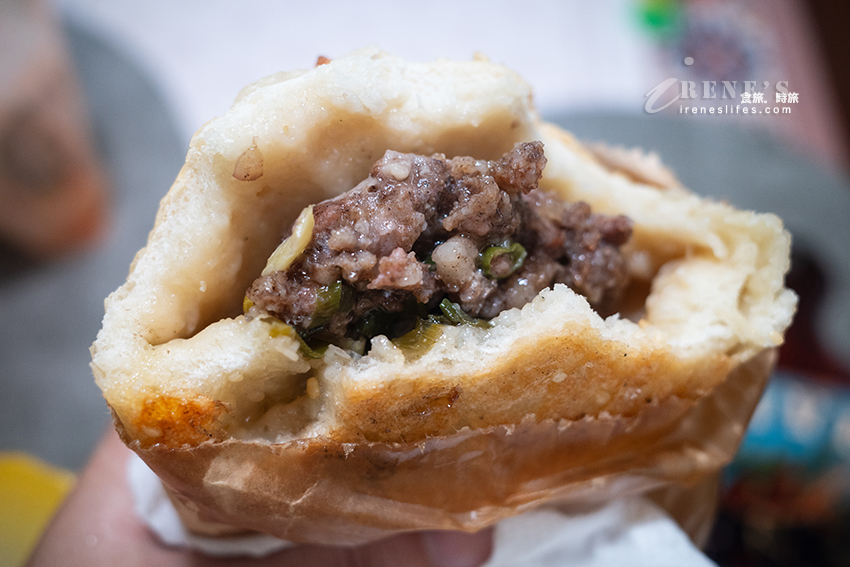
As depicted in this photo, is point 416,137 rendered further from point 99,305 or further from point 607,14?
point 607,14

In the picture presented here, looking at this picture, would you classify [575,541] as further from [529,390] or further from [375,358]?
[375,358]

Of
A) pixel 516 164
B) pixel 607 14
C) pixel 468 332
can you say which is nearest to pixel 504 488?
pixel 468 332

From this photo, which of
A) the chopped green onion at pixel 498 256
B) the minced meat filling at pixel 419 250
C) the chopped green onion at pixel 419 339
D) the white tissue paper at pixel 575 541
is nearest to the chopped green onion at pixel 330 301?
the minced meat filling at pixel 419 250

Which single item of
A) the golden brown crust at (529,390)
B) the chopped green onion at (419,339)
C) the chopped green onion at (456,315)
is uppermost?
the chopped green onion at (419,339)

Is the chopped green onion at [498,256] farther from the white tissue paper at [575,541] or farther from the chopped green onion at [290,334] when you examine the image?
the white tissue paper at [575,541]

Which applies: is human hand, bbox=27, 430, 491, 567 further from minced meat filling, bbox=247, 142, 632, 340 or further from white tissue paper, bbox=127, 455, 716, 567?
minced meat filling, bbox=247, 142, 632, 340

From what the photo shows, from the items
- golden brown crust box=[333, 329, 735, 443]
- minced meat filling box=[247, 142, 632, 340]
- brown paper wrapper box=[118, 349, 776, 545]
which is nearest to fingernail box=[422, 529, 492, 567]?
brown paper wrapper box=[118, 349, 776, 545]

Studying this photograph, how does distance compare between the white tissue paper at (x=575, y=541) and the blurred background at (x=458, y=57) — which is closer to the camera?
the white tissue paper at (x=575, y=541)
